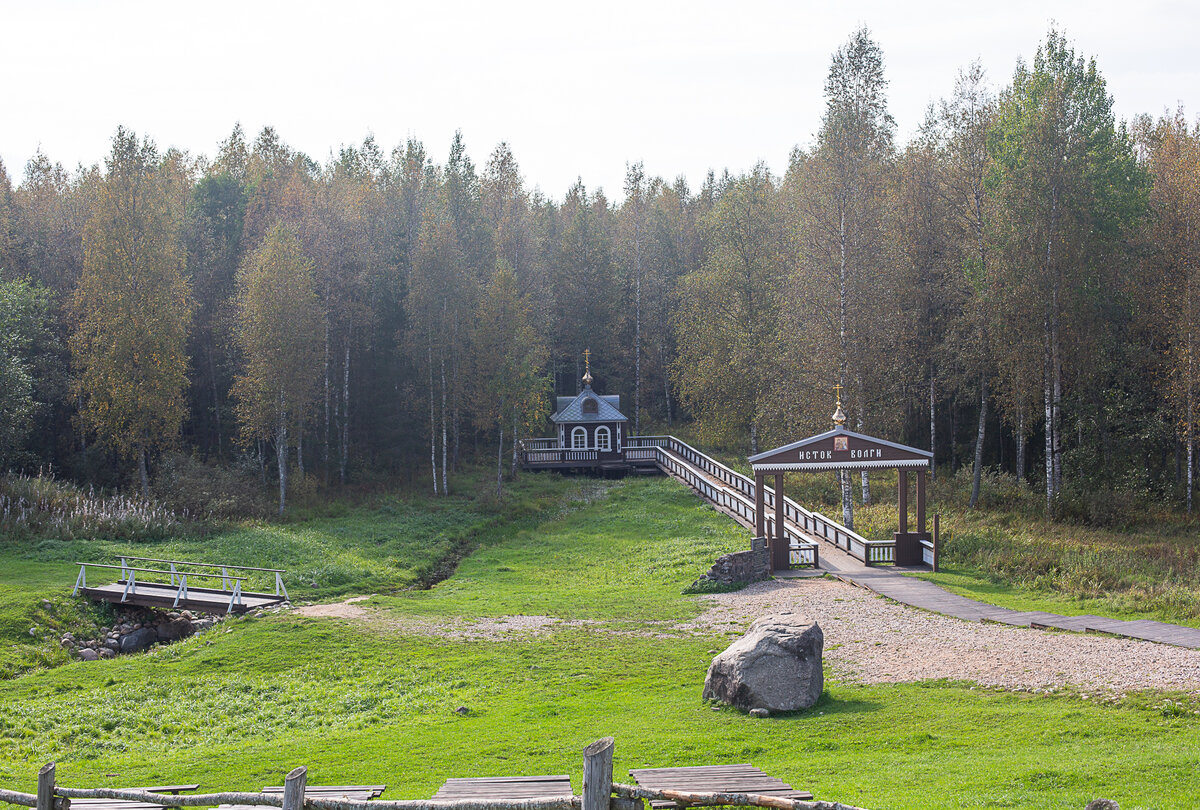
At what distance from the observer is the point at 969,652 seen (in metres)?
16.2

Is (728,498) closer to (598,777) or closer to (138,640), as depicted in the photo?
(138,640)

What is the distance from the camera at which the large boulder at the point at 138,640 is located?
2370 centimetres

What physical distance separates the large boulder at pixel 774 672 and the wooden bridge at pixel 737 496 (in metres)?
13.9

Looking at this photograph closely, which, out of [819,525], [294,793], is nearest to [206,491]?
[819,525]

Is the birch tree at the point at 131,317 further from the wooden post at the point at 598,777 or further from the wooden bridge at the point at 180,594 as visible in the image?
the wooden post at the point at 598,777

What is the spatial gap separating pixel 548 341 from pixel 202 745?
1992 inches

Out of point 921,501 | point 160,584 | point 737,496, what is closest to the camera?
point 160,584

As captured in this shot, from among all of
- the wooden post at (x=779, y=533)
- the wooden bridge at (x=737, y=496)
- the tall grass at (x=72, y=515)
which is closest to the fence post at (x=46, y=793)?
the wooden post at (x=779, y=533)

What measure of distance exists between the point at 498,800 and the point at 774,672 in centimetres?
665

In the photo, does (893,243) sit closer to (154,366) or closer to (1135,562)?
(1135,562)

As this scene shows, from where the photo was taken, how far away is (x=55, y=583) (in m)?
26.3

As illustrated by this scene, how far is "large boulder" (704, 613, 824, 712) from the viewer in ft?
44.2

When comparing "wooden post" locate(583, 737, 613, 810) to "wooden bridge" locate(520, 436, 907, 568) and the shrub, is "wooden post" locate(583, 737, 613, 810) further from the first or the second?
the shrub

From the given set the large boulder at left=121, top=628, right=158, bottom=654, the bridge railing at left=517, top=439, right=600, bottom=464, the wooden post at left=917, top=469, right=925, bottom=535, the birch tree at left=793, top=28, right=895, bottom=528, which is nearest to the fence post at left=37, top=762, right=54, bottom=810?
the large boulder at left=121, top=628, right=158, bottom=654
